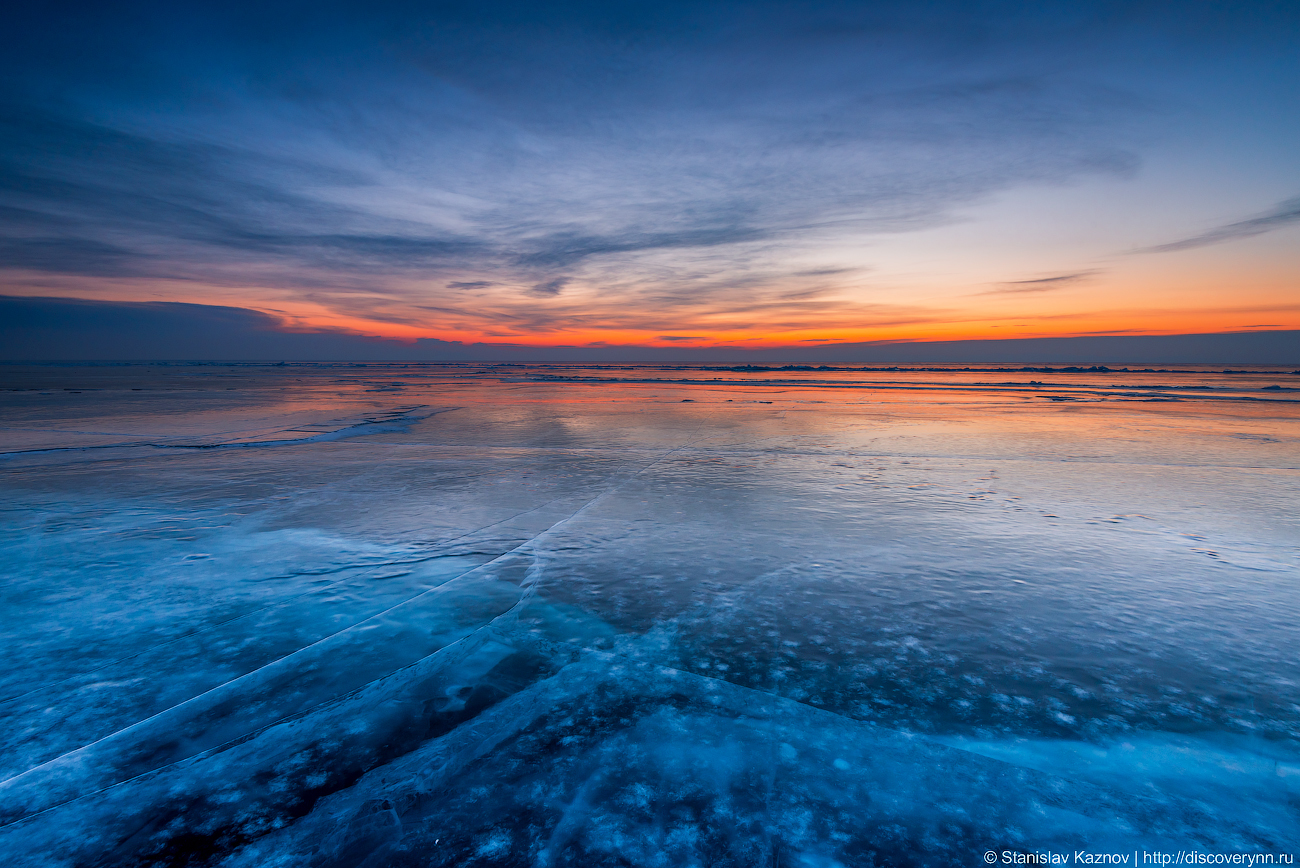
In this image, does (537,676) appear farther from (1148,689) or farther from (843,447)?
(843,447)

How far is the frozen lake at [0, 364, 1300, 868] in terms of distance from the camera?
75.2 inches

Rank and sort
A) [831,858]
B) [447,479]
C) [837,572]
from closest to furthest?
[831,858]
[837,572]
[447,479]

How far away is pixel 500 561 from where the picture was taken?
14.2 feet

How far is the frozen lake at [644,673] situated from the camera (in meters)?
1.91

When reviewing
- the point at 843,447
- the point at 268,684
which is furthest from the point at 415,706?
the point at 843,447

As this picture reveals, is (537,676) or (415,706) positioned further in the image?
(537,676)

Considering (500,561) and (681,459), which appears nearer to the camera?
(500,561)

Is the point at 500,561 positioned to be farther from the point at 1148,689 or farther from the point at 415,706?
the point at 1148,689

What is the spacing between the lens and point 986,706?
100 inches

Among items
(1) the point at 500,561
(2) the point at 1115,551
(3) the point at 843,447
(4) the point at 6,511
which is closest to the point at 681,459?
(3) the point at 843,447

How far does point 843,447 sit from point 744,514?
4749 mm

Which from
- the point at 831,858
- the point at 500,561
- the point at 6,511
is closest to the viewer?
the point at 831,858

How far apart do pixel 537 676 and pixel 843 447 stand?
7.92m

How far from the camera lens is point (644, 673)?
9.21 feet
